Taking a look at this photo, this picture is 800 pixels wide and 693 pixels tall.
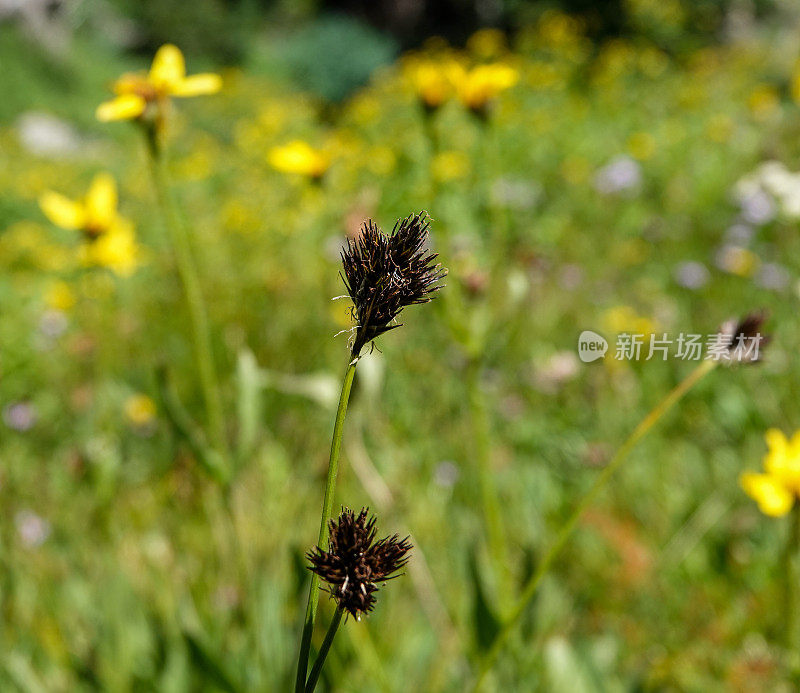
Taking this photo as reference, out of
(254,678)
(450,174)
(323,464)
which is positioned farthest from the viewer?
(450,174)

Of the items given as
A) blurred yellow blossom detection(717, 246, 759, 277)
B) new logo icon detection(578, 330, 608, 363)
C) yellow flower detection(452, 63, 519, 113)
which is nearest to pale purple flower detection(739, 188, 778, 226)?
blurred yellow blossom detection(717, 246, 759, 277)

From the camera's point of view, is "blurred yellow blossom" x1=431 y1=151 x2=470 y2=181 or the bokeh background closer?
the bokeh background

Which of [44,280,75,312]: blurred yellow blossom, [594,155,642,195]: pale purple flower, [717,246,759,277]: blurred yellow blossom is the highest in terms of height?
[594,155,642,195]: pale purple flower

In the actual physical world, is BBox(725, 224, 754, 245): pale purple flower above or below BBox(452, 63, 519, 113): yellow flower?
above

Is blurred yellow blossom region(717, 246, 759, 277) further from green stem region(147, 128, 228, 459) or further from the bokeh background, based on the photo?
green stem region(147, 128, 228, 459)

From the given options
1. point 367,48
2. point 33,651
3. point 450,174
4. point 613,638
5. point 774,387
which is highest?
point 367,48

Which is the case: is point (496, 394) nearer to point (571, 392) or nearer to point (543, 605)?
point (571, 392)

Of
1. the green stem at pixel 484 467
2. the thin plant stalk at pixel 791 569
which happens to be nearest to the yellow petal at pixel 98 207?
the green stem at pixel 484 467

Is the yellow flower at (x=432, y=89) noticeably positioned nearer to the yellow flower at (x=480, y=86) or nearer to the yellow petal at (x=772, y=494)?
the yellow flower at (x=480, y=86)

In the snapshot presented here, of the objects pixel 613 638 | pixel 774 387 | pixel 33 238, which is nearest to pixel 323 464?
pixel 613 638
